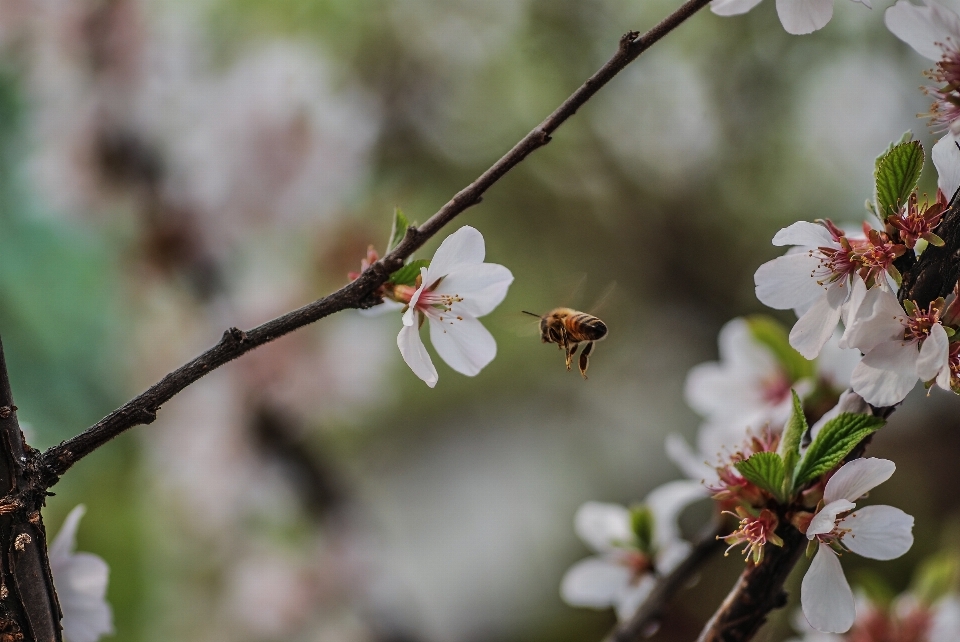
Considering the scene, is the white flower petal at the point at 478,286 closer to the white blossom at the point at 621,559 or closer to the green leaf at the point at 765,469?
the green leaf at the point at 765,469

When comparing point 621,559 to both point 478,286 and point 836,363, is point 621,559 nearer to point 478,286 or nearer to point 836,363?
point 836,363

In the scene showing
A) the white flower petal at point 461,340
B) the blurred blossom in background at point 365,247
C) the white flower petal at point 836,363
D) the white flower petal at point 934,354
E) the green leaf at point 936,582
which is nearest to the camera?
the white flower petal at point 934,354

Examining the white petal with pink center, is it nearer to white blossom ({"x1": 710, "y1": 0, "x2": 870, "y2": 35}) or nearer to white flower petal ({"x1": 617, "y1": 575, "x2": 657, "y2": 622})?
white blossom ({"x1": 710, "y1": 0, "x2": 870, "y2": 35})

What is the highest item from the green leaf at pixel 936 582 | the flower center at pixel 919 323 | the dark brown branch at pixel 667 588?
the dark brown branch at pixel 667 588

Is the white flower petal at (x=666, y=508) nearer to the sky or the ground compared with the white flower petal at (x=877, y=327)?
nearer to the sky

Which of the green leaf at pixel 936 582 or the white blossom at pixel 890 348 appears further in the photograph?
the green leaf at pixel 936 582

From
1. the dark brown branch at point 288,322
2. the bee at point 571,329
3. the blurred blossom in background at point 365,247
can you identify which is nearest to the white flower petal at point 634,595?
the bee at point 571,329

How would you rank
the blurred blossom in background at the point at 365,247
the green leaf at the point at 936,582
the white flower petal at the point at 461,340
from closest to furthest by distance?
the white flower petal at the point at 461,340
the green leaf at the point at 936,582
the blurred blossom in background at the point at 365,247
